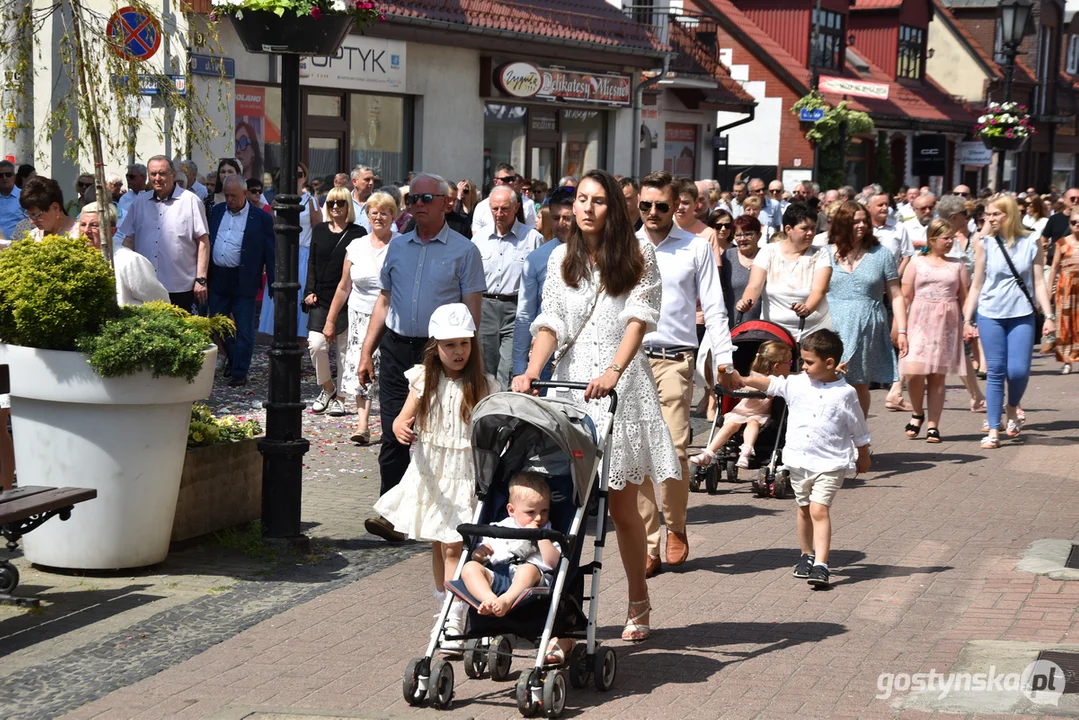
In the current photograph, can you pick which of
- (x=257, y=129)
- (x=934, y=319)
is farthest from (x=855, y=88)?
(x=934, y=319)

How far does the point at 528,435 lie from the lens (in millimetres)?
6074

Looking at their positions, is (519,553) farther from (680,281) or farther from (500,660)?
(680,281)

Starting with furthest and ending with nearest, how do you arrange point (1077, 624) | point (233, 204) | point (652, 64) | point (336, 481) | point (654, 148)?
point (654, 148)
point (652, 64)
point (233, 204)
point (336, 481)
point (1077, 624)

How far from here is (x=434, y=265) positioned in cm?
827

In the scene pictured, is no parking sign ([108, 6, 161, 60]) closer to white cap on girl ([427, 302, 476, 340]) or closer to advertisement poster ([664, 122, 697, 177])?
white cap on girl ([427, 302, 476, 340])

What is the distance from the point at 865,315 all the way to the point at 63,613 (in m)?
7.00

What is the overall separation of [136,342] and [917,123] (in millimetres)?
42665

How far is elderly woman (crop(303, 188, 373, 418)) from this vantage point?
41.7 feet

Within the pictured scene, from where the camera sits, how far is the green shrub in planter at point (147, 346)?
7.25m

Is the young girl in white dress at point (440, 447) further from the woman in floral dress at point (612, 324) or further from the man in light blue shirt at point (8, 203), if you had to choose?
the man in light blue shirt at point (8, 203)

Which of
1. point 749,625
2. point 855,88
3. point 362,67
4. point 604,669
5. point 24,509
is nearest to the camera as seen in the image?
point 604,669

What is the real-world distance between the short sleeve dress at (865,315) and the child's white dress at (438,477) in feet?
18.7

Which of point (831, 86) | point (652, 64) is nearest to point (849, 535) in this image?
point (652, 64)

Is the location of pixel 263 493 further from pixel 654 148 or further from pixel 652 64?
pixel 654 148
